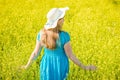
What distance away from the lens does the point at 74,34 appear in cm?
902

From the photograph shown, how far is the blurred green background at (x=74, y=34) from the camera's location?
297 inches

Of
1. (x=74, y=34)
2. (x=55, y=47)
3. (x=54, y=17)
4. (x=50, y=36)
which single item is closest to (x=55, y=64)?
(x=55, y=47)

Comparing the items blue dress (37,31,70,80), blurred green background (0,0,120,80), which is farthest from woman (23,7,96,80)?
blurred green background (0,0,120,80)

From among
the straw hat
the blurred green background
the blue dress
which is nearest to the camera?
the straw hat

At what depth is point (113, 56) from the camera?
26.1 feet

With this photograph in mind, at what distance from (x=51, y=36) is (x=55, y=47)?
0.18 meters

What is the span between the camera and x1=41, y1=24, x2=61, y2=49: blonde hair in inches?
232

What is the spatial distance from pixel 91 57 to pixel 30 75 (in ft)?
3.51

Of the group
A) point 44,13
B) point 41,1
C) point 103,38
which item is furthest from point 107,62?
point 41,1

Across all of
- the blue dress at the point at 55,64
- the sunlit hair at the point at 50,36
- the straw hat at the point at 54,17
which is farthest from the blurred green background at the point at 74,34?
the straw hat at the point at 54,17

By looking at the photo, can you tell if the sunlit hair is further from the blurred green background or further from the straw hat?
the blurred green background

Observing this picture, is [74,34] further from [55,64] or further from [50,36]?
[50,36]

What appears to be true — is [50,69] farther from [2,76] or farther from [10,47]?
[10,47]

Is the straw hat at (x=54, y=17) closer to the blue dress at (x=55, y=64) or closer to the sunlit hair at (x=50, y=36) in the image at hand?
the sunlit hair at (x=50, y=36)
